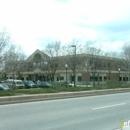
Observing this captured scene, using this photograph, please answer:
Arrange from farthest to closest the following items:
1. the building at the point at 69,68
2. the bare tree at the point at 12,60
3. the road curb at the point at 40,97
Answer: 1. the building at the point at 69,68
2. the bare tree at the point at 12,60
3. the road curb at the point at 40,97

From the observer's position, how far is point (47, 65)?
2454 inches

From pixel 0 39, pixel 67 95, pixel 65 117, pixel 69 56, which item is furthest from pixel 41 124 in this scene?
pixel 69 56

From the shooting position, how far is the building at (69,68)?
179 feet

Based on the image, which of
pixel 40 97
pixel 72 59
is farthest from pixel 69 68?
pixel 40 97

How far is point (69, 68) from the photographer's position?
2140 inches

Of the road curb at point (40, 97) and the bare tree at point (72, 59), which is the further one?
the bare tree at point (72, 59)

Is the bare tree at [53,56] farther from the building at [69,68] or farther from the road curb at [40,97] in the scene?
the road curb at [40,97]

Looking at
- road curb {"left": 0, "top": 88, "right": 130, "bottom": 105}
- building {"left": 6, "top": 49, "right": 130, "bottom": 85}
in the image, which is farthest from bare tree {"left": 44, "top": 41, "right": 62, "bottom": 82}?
road curb {"left": 0, "top": 88, "right": 130, "bottom": 105}

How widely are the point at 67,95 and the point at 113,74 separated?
6495 centimetres

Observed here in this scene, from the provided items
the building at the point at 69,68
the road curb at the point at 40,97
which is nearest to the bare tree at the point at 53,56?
the building at the point at 69,68

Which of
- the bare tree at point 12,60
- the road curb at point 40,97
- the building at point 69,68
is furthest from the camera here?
the building at point 69,68

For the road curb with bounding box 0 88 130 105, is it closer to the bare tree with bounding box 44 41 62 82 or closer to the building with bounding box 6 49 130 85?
the building with bounding box 6 49 130 85

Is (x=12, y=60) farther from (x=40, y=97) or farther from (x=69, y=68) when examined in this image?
(x=40, y=97)

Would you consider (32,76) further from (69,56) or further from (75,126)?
(75,126)
